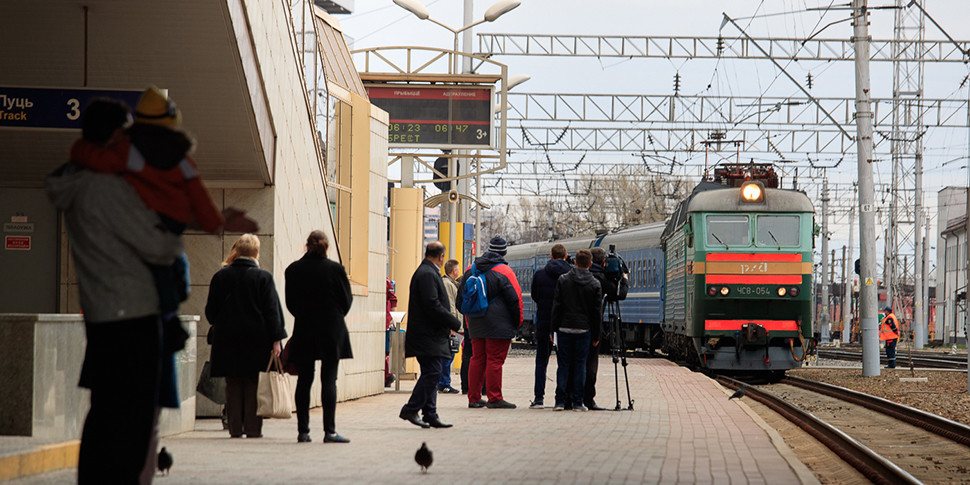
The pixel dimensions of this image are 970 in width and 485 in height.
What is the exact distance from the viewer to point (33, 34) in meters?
11.2

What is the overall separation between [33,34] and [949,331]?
219ft

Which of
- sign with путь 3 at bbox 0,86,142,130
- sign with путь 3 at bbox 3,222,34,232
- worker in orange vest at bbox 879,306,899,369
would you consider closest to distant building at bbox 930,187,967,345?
worker in orange vest at bbox 879,306,899,369

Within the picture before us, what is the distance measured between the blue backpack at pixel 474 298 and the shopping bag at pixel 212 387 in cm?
381

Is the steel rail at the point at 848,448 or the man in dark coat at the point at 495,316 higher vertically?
the man in dark coat at the point at 495,316

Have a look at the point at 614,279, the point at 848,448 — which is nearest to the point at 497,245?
the point at 614,279

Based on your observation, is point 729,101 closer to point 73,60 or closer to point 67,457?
point 73,60

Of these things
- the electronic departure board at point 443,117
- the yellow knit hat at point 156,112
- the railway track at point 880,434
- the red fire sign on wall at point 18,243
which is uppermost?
the electronic departure board at point 443,117

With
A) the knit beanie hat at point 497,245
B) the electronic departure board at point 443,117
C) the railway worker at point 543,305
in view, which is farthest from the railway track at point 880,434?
the electronic departure board at point 443,117

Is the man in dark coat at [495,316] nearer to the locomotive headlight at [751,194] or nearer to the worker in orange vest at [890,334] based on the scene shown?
the locomotive headlight at [751,194]

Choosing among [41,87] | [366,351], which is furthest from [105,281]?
[366,351]

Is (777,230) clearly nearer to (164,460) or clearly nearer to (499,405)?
(499,405)

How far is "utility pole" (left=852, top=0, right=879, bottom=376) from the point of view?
2511 cm

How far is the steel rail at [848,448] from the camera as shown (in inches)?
399

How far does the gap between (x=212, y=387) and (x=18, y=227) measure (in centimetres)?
358
